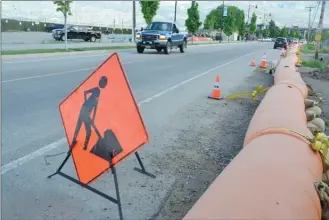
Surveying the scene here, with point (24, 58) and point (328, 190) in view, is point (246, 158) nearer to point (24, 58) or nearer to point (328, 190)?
point (328, 190)

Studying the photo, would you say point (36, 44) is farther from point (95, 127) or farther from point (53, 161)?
point (95, 127)

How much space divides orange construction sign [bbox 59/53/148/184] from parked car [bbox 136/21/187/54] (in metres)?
21.7

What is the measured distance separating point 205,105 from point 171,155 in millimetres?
3731

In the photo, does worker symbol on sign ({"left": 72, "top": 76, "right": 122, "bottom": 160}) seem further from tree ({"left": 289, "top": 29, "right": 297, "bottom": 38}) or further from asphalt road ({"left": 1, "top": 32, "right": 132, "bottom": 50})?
tree ({"left": 289, "top": 29, "right": 297, "bottom": 38})

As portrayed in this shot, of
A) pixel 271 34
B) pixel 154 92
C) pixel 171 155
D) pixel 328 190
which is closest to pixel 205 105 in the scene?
pixel 154 92

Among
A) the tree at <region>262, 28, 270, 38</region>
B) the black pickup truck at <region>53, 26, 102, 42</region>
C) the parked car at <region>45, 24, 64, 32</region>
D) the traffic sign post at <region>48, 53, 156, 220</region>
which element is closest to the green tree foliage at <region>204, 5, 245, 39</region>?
the tree at <region>262, 28, 270, 38</region>

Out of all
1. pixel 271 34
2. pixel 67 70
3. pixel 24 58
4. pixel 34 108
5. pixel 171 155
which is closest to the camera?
pixel 171 155

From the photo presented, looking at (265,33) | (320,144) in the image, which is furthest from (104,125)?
(265,33)

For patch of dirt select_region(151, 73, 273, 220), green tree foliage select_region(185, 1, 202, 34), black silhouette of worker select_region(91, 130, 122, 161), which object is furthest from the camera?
green tree foliage select_region(185, 1, 202, 34)

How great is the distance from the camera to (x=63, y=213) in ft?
10.8

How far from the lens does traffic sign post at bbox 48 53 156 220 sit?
10.8ft

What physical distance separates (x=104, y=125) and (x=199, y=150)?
2.13 meters

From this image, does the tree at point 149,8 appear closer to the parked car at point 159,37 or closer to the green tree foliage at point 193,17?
the green tree foliage at point 193,17

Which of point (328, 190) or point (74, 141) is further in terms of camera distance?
point (74, 141)
